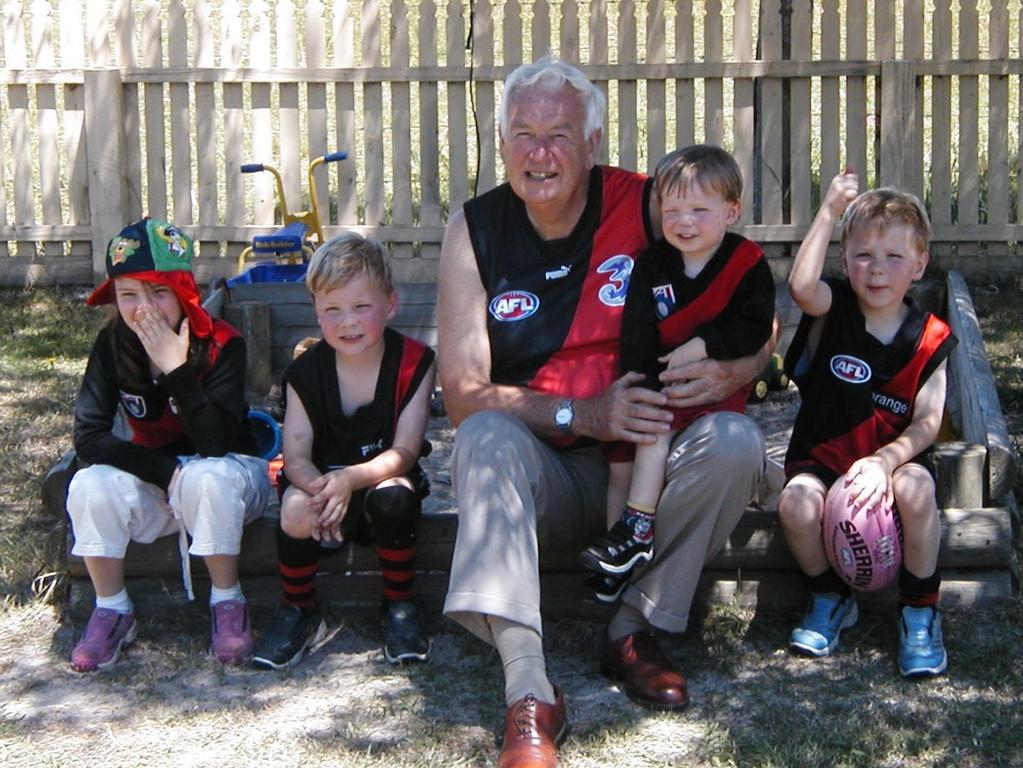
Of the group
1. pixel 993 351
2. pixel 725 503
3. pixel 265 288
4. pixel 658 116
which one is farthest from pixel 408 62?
pixel 725 503

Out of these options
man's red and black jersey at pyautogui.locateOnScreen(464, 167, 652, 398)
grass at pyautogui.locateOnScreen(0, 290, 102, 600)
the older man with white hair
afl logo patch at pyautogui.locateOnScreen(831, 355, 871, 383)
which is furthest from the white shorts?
afl logo patch at pyautogui.locateOnScreen(831, 355, 871, 383)

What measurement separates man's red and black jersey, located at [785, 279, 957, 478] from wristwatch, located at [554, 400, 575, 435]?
2.01 ft

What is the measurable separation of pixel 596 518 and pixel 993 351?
10.8ft

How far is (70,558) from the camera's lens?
4.12 meters

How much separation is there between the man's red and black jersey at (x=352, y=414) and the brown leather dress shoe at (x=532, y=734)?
34.8 inches

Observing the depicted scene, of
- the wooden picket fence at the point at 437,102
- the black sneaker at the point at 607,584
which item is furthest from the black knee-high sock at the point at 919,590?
the wooden picket fence at the point at 437,102

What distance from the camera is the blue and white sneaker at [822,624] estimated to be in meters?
3.88

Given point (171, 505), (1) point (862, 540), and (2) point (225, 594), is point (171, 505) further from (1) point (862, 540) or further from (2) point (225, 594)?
(1) point (862, 540)

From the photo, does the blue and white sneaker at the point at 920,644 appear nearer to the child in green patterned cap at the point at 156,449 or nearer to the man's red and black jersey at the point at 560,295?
the man's red and black jersey at the point at 560,295

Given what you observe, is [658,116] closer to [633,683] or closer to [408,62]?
[408,62]

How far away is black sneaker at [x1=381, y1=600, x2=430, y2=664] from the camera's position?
3932 millimetres

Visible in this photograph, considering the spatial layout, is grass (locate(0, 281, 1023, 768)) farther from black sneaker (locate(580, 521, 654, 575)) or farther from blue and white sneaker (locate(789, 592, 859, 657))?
black sneaker (locate(580, 521, 654, 575))

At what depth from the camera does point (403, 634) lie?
3.95m

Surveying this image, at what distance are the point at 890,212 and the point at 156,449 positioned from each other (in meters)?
1.99
